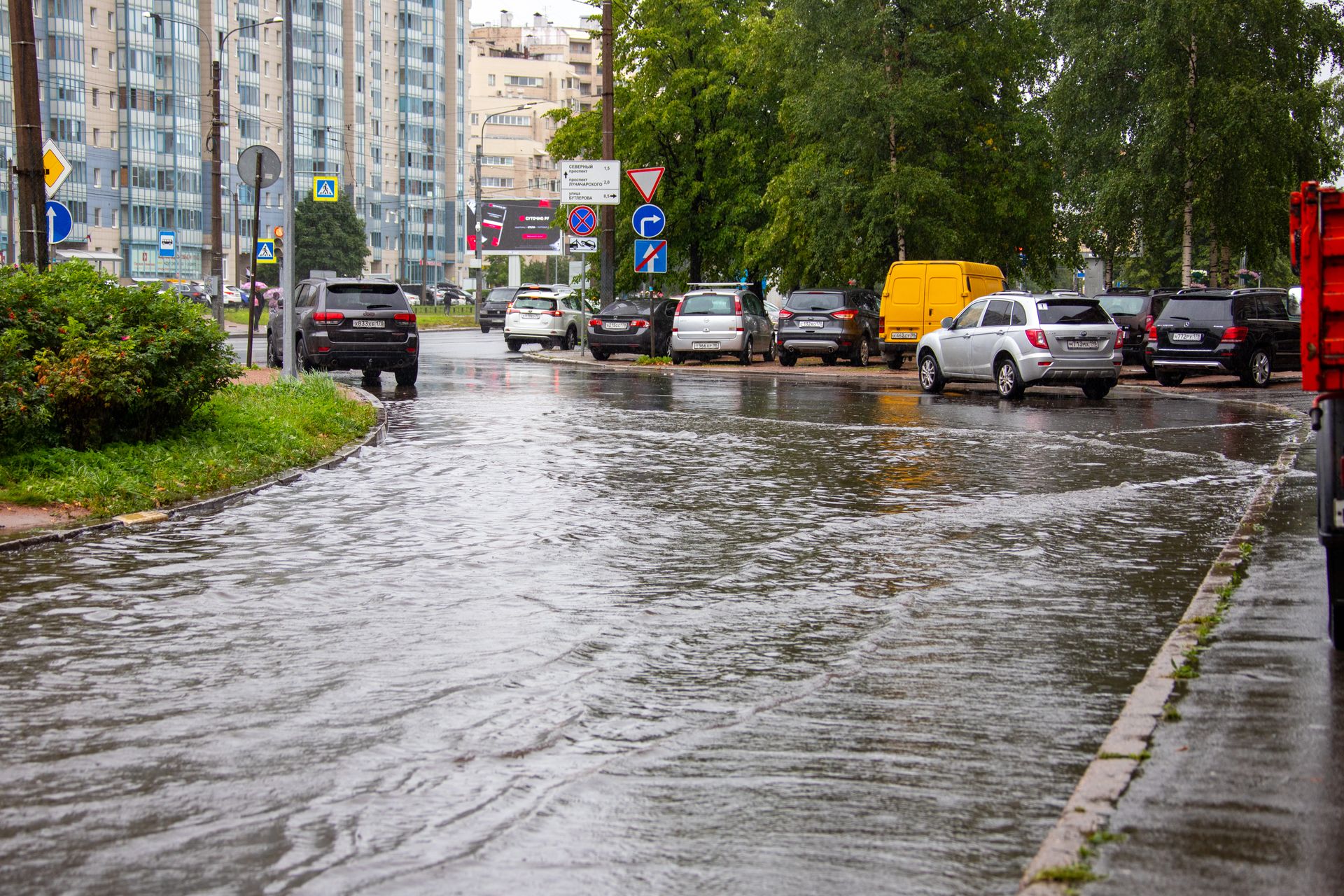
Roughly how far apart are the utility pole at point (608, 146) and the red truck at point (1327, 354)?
3252 centimetres

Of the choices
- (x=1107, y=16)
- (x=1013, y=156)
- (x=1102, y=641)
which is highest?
(x=1107, y=16)

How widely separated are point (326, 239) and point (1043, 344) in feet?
296

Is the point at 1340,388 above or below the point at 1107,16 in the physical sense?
below

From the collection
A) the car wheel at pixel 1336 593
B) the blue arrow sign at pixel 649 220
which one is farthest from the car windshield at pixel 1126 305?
the car wheel at pixel 1336 593

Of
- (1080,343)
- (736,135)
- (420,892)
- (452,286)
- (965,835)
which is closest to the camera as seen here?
(420,892)

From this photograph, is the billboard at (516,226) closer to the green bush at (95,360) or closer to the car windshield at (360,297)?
the car windshield at (360,297)

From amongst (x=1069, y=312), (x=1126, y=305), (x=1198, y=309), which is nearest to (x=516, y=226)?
(x=1126, y=305)

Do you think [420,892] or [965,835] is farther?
[965,835]

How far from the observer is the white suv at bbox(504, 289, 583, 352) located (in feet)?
150

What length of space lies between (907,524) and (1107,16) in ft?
110

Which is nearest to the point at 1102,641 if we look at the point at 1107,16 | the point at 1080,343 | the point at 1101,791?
the point at 1101,791

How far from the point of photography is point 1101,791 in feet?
16.1

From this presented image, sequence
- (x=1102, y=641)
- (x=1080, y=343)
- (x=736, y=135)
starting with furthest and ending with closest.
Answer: (x=736, y=135) → (x=1080, y=343) → (x=1102, y=641)

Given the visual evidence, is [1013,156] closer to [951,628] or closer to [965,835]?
[951,628]
